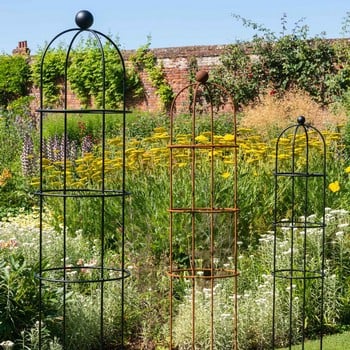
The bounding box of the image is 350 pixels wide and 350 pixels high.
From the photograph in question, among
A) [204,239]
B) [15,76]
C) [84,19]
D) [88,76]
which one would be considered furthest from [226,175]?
[15,76]

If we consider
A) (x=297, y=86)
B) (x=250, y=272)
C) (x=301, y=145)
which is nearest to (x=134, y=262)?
(x=250, y=272)

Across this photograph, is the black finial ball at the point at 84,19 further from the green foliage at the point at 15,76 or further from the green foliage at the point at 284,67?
the green foliage at the point at 15,76

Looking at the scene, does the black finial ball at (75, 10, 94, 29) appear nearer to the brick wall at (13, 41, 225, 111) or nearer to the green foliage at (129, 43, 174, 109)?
the brick wall at (13, 41, 225, 111)

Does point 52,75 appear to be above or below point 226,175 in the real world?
above

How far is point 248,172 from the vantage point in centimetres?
741

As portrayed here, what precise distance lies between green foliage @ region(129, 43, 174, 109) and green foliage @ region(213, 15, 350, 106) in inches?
47.0

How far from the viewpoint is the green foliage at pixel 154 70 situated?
17719 mm

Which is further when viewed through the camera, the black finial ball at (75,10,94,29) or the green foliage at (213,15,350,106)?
the green foliage at (213,15,350,106)

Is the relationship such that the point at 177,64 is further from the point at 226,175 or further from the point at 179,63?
the point at 226,175

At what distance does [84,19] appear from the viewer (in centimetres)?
381

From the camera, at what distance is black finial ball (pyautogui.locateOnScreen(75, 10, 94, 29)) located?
3.81 metres

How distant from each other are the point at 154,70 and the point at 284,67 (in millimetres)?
2961

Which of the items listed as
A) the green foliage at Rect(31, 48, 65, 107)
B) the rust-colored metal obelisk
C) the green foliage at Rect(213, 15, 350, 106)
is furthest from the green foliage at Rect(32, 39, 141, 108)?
the rust-colored metal obelisk

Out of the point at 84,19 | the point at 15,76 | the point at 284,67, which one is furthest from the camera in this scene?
the point at 15,76
